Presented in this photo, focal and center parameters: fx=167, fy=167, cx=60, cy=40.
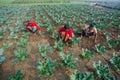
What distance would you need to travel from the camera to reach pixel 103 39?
10102 millimetres

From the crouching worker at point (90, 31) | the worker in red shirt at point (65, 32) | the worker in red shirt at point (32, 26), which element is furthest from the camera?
the worker in red shirt at point (32, 26)

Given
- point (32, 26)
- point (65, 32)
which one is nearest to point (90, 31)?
point (65, 32)

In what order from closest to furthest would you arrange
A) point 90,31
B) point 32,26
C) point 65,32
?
point 65,32, point 90,31, point 32,26

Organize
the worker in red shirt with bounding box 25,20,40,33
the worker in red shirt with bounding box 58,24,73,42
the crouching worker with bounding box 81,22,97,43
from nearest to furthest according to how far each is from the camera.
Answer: the worker in red shirt with bounding box 58,24,73,42 < the crouching worker with bounding box 81,22,97,43 < the worker in red shirt with bounding box 25,20,40,33

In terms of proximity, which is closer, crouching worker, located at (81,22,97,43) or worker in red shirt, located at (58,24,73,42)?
worker in red shirt, located at (58,24,73,42)

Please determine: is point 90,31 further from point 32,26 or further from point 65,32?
point 32,26

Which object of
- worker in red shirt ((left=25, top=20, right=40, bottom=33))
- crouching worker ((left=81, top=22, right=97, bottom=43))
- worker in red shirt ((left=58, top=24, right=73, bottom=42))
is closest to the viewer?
worker in red shirt ((left=58, top=24, right=73, bottom=42))

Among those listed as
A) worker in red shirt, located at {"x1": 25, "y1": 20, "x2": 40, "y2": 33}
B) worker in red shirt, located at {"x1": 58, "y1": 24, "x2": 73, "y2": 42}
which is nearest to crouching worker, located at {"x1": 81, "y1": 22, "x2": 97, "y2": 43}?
worker in red shirt, located at {"x1": 58, "y1": 24, "x2": 73, "y2": 42}

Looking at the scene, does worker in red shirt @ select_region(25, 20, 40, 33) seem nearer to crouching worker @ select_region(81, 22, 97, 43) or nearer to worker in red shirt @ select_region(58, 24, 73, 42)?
worker in red shirt @ select_region(58, 24, 73, 42)

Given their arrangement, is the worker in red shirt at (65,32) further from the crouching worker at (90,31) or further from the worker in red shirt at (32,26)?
the worker in red shirt at (32,26)

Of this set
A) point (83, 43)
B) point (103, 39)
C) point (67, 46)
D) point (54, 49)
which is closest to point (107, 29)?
point (103, 39)

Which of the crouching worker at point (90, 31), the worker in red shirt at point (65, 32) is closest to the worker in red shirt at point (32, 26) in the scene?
the worker in red shirt at point (65, 32)

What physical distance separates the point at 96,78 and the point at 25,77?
2.41 m

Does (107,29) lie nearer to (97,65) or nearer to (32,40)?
(32,40)
